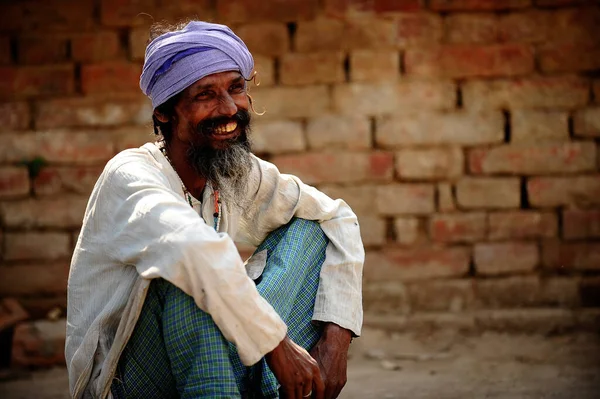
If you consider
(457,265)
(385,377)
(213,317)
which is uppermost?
(213,317)

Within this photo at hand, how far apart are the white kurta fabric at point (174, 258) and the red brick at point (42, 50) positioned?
7.95ft

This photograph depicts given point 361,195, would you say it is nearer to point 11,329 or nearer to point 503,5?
point 503,5

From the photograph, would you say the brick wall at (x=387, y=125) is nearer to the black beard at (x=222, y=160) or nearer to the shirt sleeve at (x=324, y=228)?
the shirt sleeve at (x=324, y=228)

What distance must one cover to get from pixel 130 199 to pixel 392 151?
284 centimetres

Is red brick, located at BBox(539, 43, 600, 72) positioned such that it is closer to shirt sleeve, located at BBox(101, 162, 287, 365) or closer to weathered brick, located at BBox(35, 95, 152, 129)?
weathered brick, located at BBox(35, 95, 152, 129)

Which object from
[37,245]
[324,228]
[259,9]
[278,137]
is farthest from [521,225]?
[37,245]

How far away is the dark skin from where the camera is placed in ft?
9.06

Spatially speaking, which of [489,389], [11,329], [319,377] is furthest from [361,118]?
[319,377]

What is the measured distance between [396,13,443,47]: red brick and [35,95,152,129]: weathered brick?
61.2 inches

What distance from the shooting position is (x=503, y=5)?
5.23 m

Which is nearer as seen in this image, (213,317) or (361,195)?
(213,317)

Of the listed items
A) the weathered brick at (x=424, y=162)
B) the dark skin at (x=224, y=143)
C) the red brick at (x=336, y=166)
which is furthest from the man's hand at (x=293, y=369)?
the weathered brick at (x=424, y=162)

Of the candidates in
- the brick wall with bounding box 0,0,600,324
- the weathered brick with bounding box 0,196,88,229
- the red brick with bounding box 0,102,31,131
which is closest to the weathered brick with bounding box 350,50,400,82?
the brick wall with bounding box 0,0,600,324

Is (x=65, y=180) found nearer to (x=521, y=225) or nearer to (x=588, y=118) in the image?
(x=521, y=225)
